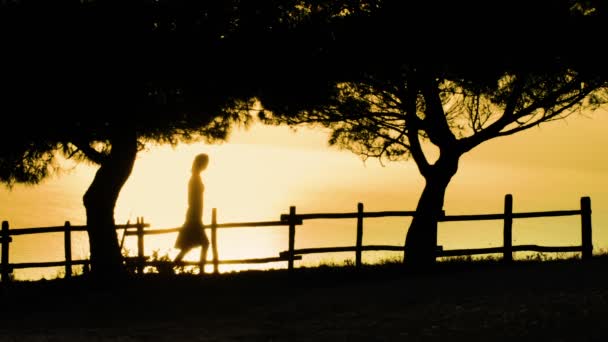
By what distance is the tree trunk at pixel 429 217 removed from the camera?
2030 centimetres

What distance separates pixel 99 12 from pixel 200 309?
721 cm

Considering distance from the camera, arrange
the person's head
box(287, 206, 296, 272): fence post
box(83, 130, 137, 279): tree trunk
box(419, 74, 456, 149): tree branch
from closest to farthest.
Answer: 1. the person's head
2. box(287, 206, 296, 272): fence post
3. box(83, 130, 137, 279): tree trunk
4. box(419, 74, 456, 149): tree branch

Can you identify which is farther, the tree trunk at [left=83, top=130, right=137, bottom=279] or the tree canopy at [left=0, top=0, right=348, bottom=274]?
the tree trunk at [left=83, top=130, right=137, bottom=279]

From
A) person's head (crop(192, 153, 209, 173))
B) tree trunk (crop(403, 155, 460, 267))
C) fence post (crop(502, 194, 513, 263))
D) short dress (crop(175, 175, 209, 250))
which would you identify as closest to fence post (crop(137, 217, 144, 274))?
short dress (crop(175, 175, 209, 250))

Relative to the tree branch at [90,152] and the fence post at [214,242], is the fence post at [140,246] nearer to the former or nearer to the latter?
the fence post at [214,242]

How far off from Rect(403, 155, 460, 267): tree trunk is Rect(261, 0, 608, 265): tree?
3 cm

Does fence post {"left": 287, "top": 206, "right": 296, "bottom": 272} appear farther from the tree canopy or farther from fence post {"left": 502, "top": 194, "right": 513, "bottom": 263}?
fence post {"left": 502, "top": 194, "right": 513, "bottom": 263}

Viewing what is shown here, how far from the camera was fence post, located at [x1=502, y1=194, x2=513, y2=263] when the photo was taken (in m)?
19.6

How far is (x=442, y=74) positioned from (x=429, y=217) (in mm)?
3422

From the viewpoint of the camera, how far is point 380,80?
20422 millimetres

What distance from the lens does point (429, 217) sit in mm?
20625

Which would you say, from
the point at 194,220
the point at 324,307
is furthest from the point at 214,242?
the point at 324,307

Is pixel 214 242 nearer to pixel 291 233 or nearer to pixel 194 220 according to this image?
pixel 291 233

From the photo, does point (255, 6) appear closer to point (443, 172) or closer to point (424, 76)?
point (424, 76)
